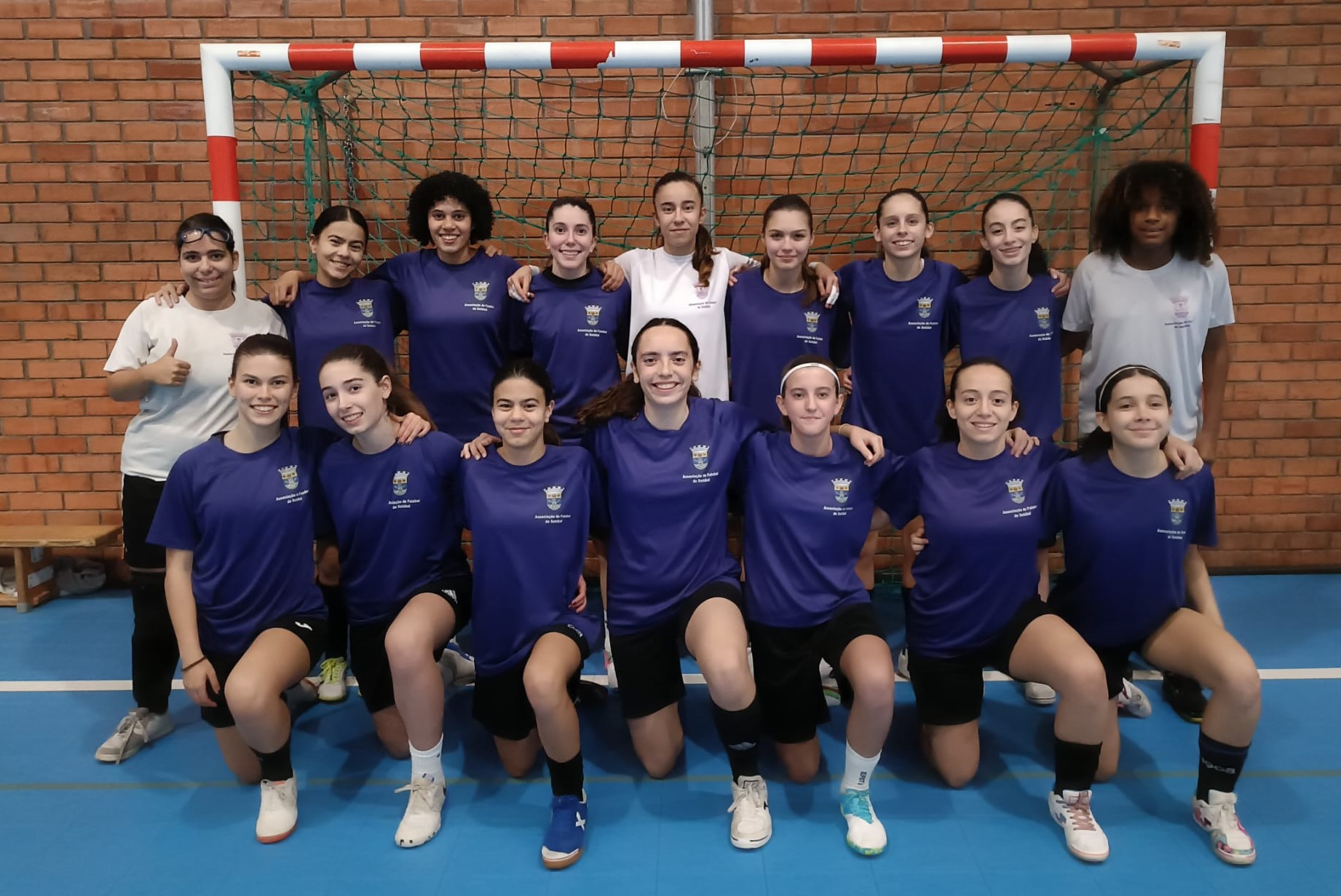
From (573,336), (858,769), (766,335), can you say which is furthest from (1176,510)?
(573,336)

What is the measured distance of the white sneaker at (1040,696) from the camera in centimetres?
363

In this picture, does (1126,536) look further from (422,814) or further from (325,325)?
(325,325)

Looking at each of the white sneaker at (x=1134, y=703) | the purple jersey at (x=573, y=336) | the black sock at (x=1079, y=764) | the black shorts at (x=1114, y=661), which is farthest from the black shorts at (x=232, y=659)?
the white sneaker at (x=1134, y=703)

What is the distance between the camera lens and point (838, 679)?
131 inches

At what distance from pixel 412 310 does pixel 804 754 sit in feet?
7.69

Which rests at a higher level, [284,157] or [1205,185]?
[284,157]

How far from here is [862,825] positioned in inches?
107

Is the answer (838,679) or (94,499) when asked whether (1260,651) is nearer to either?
(838,679)

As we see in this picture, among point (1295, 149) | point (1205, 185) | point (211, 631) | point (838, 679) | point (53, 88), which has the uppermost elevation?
point (53, 88)

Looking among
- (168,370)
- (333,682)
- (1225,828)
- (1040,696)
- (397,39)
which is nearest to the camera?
(1225,828)

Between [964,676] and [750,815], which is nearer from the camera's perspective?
[750,815]

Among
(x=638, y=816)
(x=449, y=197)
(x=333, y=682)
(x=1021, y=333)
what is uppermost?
(x=449, y=197)

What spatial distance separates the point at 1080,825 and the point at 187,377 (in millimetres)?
3461

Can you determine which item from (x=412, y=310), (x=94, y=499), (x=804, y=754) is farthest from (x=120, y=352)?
(x=804, y=754)
